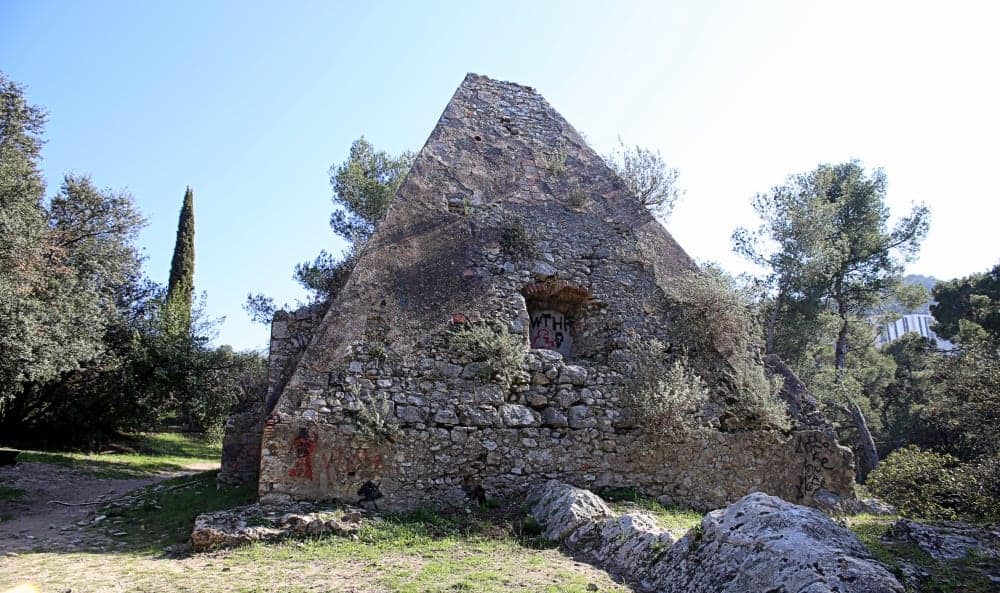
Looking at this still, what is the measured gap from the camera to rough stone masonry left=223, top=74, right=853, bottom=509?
8164mm

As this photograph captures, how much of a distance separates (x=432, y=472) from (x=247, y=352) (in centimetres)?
1261

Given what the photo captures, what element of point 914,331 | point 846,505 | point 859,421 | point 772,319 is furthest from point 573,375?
point 914,331

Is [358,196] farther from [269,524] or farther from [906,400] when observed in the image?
[906,400]

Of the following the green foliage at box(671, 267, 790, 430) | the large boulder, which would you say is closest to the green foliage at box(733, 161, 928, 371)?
the green foliage at box(671, 267, 790, 430)

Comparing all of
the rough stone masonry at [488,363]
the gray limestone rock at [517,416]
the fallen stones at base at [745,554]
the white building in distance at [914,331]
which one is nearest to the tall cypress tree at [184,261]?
the rough stone masonry at [488,363]

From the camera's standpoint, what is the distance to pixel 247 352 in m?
18.7

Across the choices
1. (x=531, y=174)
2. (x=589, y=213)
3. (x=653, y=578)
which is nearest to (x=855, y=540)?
(x=653, y=578)

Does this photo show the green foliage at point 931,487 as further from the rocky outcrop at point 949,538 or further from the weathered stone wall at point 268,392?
the weathered stone wall at point 268,392

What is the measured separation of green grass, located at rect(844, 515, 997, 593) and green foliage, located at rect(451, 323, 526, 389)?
4.79 m

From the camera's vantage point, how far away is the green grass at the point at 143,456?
49.4 feet

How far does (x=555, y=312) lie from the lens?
10.6 meters

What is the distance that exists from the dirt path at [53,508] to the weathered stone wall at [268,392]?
6.71ft

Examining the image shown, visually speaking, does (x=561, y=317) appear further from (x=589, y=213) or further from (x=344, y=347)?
(x=344, y=347)

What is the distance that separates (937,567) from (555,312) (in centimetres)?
646
